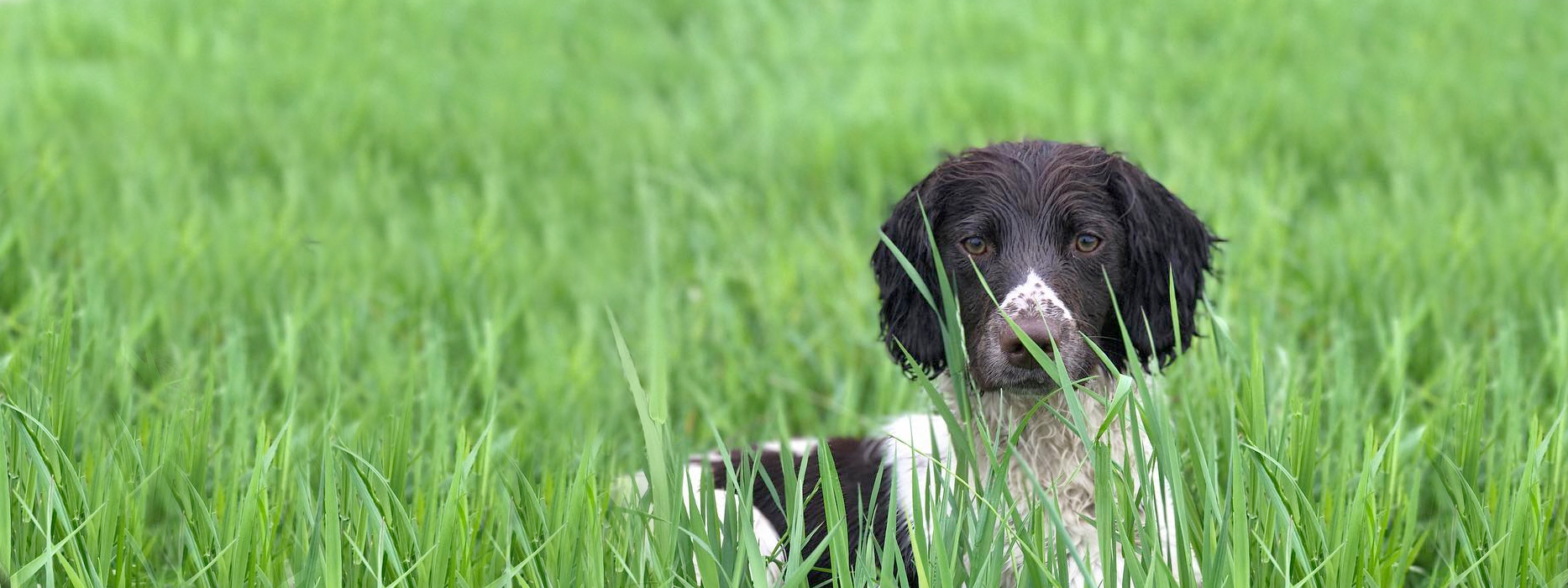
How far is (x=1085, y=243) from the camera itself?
284 centimetres

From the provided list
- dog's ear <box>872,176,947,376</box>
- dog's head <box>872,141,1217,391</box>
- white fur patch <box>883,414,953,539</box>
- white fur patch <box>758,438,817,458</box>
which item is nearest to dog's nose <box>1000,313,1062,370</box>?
dog's head <box>872,141,1217,391</box>

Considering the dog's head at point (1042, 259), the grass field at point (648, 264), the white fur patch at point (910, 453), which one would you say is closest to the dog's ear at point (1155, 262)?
the dog's head at point (1042, 259)

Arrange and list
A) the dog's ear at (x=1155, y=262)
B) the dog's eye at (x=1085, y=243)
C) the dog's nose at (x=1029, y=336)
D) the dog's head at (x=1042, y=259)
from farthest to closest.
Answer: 1. the dog's ear at (x=1155, y=262)
2. the dog's eye at (x=1085, y=243)
3. the dog's head at (x=1042, y=259)
4. the dog's nose at (x=1029, y=336)

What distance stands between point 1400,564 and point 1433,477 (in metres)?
1.13

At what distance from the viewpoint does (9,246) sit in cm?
486

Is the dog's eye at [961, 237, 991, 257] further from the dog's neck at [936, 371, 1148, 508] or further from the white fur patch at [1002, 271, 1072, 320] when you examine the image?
the dog's neck at [936, 371, 1148, 508]

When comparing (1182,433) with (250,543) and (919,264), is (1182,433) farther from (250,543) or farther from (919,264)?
(250,543)

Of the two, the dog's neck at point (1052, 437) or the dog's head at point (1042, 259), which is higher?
the dog's head at point (1042, 259)

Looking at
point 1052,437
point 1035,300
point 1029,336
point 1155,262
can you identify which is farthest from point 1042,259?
point 1052,437

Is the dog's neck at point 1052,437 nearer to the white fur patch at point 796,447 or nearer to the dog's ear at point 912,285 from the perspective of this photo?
the dog's ear at point 912,285

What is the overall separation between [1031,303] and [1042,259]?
0.49ft

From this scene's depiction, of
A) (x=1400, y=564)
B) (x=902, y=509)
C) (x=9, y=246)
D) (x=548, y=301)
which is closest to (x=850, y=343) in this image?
(x=548, y=301)

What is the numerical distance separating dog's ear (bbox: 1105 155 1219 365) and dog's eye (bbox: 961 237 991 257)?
302mm

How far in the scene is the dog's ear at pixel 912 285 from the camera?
303 centimetres
